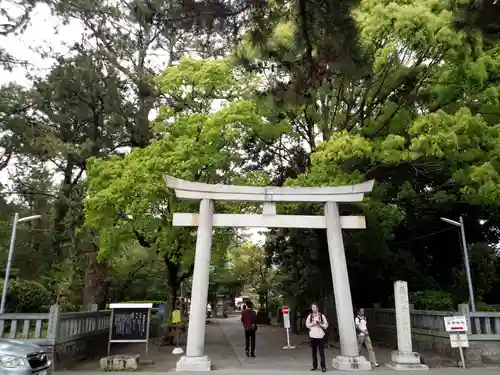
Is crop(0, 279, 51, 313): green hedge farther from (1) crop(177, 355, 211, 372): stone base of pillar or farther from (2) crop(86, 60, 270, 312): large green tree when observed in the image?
(1) crop(177, 355, 211, 372): stone base of pillar

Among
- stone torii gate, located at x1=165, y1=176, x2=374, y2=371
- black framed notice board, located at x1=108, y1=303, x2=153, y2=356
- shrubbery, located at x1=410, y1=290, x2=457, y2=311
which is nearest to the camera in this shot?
stone torii gate, located at x1=165, y1=176, x2=374, y2=371

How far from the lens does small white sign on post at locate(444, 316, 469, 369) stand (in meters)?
10.6

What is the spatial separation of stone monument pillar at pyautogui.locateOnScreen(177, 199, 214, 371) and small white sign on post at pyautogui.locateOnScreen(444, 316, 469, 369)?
6115 mm

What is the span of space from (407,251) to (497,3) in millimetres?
15252

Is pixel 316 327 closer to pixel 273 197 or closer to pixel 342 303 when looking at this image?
pixel 342 303

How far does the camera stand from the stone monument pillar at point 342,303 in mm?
10500

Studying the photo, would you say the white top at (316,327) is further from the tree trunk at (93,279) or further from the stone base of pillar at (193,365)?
the tree trunk at (93,279)

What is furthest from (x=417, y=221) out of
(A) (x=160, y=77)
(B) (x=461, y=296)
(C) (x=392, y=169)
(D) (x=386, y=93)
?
(A) (x=160, y=77)

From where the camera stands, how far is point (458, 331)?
10.7 meters

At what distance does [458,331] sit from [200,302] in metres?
6.56

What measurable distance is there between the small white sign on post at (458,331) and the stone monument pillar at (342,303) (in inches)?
88.5

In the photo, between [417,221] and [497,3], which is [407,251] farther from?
[497,3]

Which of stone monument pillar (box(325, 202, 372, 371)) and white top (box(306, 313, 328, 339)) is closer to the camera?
white top (box(306, 313, 328, 339))

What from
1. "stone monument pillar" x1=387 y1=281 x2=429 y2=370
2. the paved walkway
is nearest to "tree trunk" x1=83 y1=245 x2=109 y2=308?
the paved walkway
